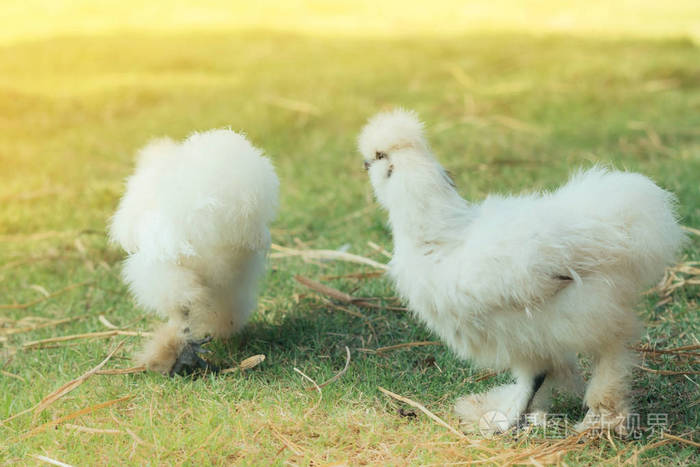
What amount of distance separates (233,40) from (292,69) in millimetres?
2373

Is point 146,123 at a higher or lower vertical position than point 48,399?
higher

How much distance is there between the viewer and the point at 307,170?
6219 mm

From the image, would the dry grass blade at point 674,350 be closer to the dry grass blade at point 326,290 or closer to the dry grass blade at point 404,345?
the dry grass blade at point 404,345

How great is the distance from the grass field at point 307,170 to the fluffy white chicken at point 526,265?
243mm

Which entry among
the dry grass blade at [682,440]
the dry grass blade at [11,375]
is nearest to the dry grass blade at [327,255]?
the dry grass blade at [11,375]

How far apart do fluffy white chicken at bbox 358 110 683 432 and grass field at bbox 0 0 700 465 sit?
0.24 metres

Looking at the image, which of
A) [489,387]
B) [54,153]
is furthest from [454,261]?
[54,153]

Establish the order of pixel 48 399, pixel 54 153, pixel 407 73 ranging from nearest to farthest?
1. pixel 48 399
2. pixel 54 153
3. pixel 407 73

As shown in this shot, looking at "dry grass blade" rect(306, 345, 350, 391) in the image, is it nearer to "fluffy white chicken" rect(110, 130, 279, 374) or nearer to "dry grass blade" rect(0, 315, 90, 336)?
"fluffy white chicken" rect(110, 130, 279, 374)

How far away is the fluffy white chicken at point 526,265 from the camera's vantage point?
8.04ft

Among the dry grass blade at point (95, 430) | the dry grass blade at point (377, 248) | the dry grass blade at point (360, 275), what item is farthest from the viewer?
the dry grass blade at point (377, 248)

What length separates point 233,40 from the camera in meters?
11.3

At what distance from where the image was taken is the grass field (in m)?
2.72

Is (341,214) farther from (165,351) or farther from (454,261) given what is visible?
(454,261)
